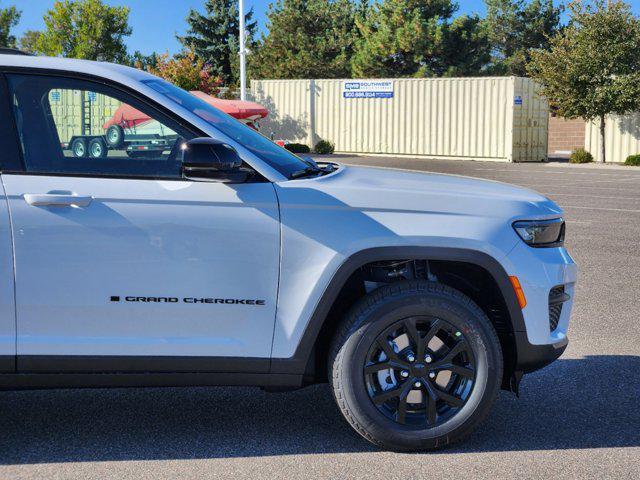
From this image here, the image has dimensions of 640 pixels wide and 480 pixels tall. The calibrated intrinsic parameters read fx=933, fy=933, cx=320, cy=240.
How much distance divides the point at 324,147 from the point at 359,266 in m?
38.5

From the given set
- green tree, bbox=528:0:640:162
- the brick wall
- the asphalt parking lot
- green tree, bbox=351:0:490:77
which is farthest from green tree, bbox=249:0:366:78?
the asphalt parking lot

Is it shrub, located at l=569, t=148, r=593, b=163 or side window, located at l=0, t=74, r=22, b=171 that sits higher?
side window, located at l=0, t=74, r=22, b=171

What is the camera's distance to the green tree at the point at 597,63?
34719mm

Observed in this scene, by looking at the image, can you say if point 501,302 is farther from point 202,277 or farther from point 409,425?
point 202,277

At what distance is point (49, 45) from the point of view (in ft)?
194

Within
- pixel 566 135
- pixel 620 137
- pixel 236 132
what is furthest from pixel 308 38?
pixel 236 132

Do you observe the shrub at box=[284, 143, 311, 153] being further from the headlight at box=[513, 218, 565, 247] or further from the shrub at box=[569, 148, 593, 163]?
the headlight at box=[513, 218, 565, 247]

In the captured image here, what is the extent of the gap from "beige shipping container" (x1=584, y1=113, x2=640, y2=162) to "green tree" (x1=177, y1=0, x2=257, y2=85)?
4220cm

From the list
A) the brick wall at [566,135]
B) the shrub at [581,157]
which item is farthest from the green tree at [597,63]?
the brick wall at [566,135]

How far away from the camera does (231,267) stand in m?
4.01

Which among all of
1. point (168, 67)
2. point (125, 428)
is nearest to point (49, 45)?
point (168, 67)

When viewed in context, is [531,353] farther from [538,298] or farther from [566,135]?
[566,135]

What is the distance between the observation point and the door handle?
392 cm

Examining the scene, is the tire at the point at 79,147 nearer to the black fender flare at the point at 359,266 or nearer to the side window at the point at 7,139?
the side window at the point at 7,139
